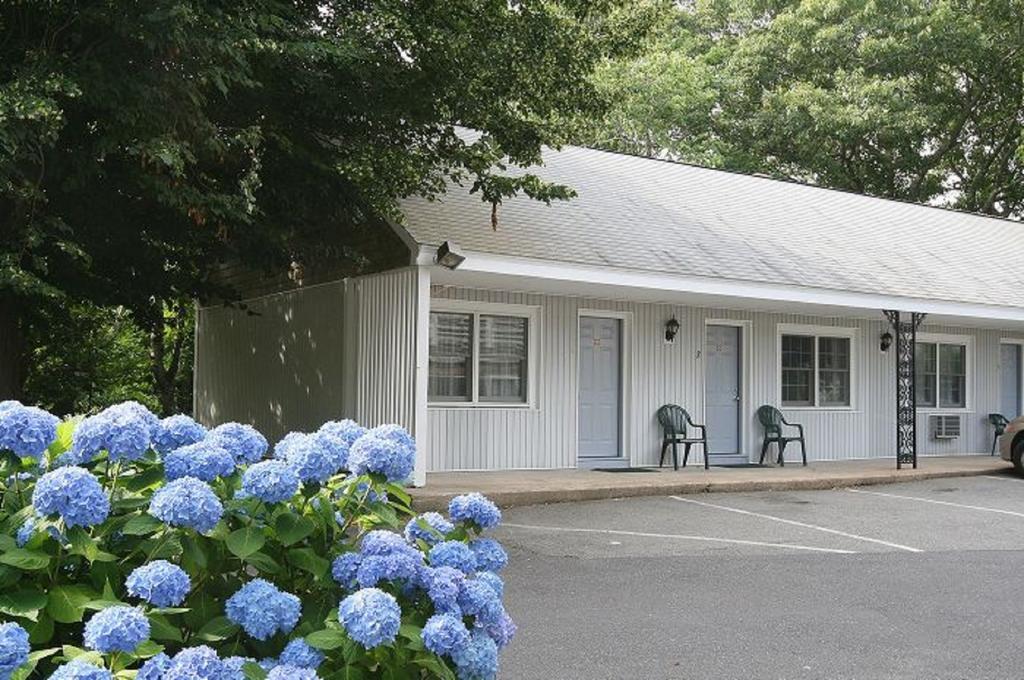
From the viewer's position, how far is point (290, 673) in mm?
2096

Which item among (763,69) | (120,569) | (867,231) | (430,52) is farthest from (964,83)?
(120,569)

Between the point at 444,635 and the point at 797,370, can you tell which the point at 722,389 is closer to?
the point at 797,370

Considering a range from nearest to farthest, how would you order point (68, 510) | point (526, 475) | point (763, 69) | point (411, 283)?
point (68, 510), point (411, 283), point (526, 475), point (763, 69)

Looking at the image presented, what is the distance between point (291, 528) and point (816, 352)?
15763mm

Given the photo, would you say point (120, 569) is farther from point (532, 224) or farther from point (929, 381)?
point (929, 381)

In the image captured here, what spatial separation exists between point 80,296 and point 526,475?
19.3 feet

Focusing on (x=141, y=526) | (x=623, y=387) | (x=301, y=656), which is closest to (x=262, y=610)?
(x=301, y=656)

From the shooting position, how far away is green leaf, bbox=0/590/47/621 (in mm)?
2092

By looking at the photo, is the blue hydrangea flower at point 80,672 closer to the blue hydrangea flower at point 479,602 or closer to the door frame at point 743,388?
the blue hydrangea flower at point 479,602

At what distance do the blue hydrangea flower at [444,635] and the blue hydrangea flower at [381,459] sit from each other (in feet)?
1.22

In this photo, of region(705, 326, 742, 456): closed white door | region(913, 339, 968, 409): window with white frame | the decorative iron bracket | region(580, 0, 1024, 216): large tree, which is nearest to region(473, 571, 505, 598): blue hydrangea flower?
region(705, 326, 742, 456): closed white door

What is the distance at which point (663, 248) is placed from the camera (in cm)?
1427

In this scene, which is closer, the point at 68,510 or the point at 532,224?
the point at 68,510

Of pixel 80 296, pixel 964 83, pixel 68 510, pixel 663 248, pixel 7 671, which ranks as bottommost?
pixel 7 671
